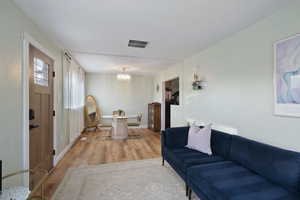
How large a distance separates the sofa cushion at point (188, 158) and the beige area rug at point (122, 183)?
13.9 inches

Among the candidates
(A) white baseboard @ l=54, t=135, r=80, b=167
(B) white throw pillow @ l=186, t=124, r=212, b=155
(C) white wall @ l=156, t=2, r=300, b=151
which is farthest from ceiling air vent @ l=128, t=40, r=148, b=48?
(A) white baseboard @ l=54, t=135, r=80, b=167

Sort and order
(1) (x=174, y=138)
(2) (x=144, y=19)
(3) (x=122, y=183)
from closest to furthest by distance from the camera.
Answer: (2) (x=144, y=19)
(3) (x=122, y=183)
(1) (x=174, y=138)

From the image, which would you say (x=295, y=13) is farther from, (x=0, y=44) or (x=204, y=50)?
(x=0, y=44)

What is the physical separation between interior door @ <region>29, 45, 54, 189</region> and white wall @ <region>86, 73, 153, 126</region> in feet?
11.9

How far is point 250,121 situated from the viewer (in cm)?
227

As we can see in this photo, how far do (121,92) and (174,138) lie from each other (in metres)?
4.45

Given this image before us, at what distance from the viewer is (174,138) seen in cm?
272

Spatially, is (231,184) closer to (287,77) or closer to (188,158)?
(188,158)

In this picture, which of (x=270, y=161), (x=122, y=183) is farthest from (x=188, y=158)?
(x=122, y=183)

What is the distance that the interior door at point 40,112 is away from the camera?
2.11 m

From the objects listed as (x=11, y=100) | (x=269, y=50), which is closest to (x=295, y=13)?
(x=269, y=50)

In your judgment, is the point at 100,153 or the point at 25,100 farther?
the point at 100,153

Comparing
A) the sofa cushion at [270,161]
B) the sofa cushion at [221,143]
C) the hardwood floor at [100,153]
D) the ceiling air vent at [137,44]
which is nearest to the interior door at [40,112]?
the hardwood floor at [100,153]

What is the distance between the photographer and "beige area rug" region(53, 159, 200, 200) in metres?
1.96
